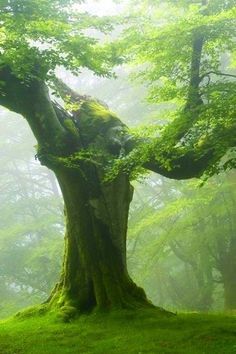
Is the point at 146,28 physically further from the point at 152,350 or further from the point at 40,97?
the point at 152,350

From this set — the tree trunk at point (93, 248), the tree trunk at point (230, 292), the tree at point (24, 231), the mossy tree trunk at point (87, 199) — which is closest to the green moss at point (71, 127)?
the mossy tree trunk at point (87, 199)

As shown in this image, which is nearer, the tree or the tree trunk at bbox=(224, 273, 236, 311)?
the tree trunk at bbox=(224, 273, 236, 311)

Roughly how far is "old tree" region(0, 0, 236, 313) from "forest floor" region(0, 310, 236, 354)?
2.18 feet

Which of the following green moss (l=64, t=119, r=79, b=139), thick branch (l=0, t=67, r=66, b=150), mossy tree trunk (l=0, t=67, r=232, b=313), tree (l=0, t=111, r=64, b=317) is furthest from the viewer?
tree (l=0, t=111, r=64, b=317)

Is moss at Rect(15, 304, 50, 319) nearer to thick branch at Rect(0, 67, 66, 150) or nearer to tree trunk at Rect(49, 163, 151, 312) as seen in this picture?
tree trunk at Rect(49, 163, 151, 312)

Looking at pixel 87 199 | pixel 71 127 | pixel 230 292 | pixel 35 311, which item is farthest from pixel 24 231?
pixel 87 199

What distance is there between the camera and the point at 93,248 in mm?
9523

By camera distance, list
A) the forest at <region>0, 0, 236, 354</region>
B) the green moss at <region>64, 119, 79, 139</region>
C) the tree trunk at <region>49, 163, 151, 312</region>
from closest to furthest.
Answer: the forest at <region>0, 0, 236, 354</region> → the tree trunk at <region>49, 163, 151, 312</region> → the green moss at <region>64, 119, 79, 139</region>

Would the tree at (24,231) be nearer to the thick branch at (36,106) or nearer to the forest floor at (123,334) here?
the thick branch at (36,106)

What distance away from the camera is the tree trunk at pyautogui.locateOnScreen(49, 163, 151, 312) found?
30.5 feet

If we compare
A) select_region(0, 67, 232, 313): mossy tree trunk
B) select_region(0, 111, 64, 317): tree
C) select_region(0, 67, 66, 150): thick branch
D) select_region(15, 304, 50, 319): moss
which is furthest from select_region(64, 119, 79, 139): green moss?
select_region(0, 111, 64, 317): tree

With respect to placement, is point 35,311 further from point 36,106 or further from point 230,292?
point 230,292

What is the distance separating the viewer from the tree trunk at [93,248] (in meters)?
9.28

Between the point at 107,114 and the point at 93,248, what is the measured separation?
3.78 meters
